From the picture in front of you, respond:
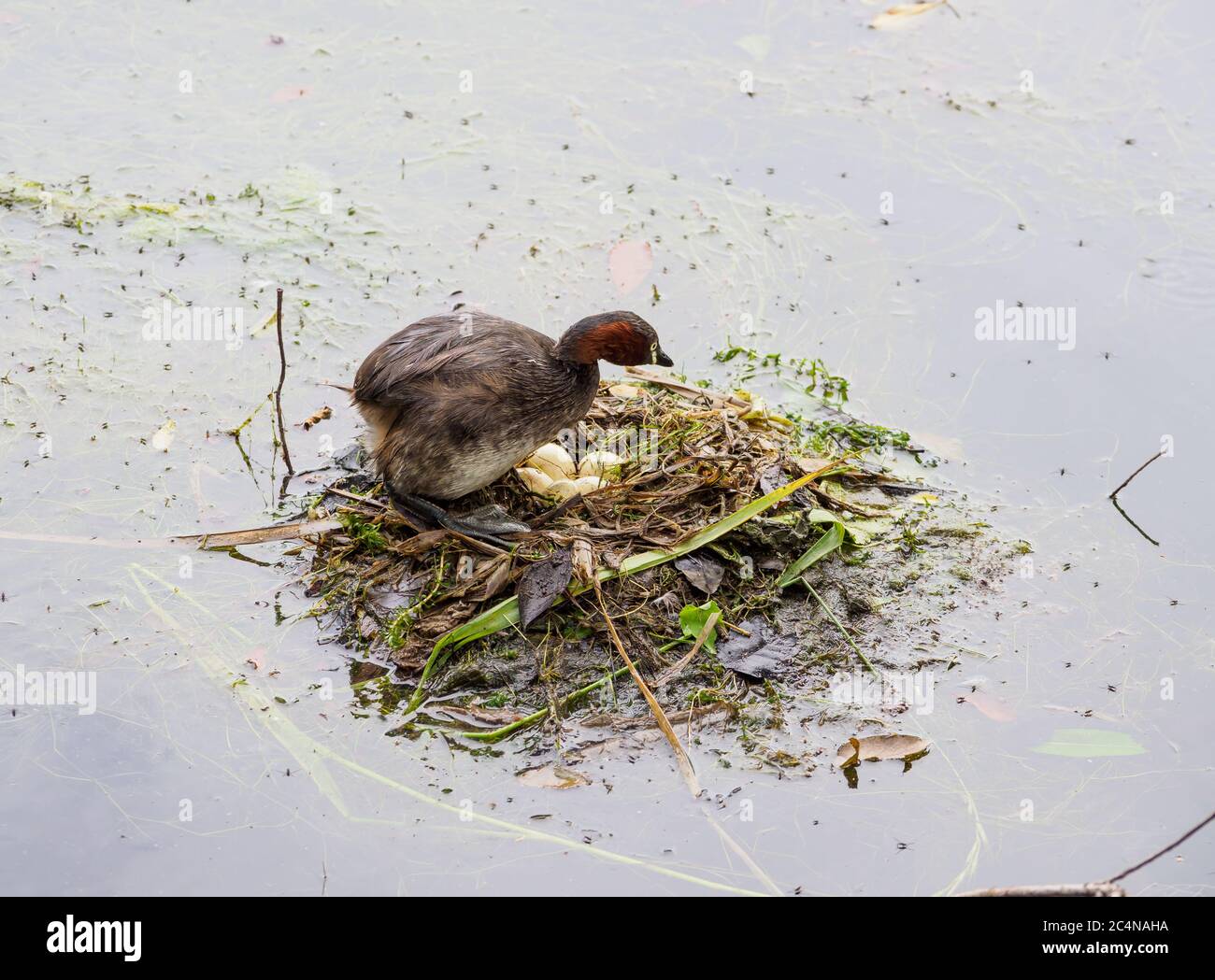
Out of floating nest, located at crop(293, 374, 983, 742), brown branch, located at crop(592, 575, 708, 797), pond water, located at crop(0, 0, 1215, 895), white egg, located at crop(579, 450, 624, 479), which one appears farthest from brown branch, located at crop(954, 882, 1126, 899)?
white egg, located at crop(579, 450, 624, 479)

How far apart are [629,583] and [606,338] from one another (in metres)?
1.07

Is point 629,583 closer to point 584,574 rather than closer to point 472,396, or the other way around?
point 584,574

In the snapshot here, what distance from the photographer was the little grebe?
5.85 m

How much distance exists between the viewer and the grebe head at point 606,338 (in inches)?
234

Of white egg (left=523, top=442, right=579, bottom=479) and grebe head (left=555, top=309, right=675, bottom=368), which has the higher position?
grebe head (left=555, top=309, right=675, bottom=368)

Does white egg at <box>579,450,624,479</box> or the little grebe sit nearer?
the little grebe

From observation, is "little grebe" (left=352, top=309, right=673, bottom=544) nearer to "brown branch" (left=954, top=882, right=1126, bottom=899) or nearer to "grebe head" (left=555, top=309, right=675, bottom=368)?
"grebe head" (left=555, top=309, right=675, bottom=368)

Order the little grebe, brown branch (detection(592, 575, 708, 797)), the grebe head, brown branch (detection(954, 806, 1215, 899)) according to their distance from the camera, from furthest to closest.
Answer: the grebe head, the little grebe, brown branch (detection(592, 575, 708, 797)), brown branch (detection(954, 806, 1215, 899))

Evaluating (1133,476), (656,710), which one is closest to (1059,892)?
(656,710)

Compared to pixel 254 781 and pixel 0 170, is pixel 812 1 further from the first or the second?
pixel 254 781

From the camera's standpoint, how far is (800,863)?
4.97 metres

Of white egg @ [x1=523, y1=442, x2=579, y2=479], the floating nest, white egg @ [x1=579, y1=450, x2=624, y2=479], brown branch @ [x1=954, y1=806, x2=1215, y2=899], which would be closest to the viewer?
brown branch @ [x1=954, y1=806, x2=1215, y2=899]

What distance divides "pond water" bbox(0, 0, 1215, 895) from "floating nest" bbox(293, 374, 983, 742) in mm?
266

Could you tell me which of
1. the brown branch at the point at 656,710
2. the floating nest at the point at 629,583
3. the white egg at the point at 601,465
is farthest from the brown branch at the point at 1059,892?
the white egg at the point at 601,465
